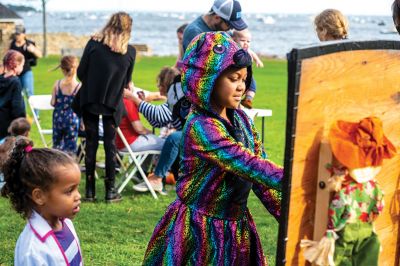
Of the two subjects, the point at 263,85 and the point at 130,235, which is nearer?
the point at 130,235

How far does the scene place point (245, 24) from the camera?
7.43 metres

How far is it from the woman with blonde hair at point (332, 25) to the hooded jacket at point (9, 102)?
3.74 m

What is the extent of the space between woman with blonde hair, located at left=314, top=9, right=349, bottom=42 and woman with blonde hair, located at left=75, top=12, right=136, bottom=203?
2.00 meters

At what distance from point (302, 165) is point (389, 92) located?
0.54 m

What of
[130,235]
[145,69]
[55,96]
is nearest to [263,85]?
[145,69]

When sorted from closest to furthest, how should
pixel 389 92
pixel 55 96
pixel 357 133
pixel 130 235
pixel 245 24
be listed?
pixel 357 133, pixel 389 92, pixel 130 235, pixel 245 24, pixel 55 96

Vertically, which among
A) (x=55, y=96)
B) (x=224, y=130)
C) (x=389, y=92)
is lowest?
(x=55, y=96)

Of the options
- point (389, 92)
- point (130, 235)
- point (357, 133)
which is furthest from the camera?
point (130, 235)

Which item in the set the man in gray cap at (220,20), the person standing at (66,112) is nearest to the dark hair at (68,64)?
the person standing at (66,112)

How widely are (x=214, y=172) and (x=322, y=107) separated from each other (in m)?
0.91

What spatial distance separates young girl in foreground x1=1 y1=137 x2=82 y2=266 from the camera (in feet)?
11.2

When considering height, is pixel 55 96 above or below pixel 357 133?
below

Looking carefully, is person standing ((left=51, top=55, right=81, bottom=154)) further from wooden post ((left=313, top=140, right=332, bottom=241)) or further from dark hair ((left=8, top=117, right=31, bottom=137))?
wooden post ((left=313, top=140, right=332, bottom=241))

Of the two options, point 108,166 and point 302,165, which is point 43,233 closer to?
point 302,165
